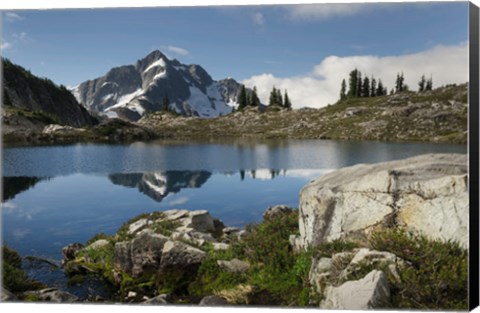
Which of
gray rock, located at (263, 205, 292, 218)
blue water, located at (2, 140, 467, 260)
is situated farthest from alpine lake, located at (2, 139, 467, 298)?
gray rock, located at (263, 205, 292, 218)

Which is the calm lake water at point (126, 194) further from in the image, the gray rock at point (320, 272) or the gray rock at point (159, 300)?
the gray rock at point (159, 300)

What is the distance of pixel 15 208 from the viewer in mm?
11227

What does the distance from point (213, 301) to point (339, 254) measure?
10.7 feet

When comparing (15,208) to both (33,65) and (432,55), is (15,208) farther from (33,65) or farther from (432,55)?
(432,55)

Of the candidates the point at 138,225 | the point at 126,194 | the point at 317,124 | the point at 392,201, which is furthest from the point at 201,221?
the point at 317,124

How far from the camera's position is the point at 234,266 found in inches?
409

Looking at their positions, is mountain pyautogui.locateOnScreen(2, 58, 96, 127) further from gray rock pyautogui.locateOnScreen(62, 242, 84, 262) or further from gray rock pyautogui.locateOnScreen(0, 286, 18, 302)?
gray rock pyautogui.locateOnScreen(0, 286, 18, 302)

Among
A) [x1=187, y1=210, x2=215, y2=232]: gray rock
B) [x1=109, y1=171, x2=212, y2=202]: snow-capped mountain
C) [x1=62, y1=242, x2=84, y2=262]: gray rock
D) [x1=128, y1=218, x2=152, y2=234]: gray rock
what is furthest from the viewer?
[x1=109, y1=171, x2=212, y2=202]: snow-capped mountain

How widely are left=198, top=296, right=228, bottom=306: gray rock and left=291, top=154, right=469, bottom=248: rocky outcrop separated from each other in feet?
7.32

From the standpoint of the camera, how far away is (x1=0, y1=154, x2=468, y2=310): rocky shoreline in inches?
307

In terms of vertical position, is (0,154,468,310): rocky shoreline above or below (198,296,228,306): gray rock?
above

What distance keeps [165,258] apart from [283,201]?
240 inches

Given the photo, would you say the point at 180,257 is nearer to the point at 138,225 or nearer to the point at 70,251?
the point at 138,225

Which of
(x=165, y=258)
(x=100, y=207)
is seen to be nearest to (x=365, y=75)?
(x=165, y=258)
